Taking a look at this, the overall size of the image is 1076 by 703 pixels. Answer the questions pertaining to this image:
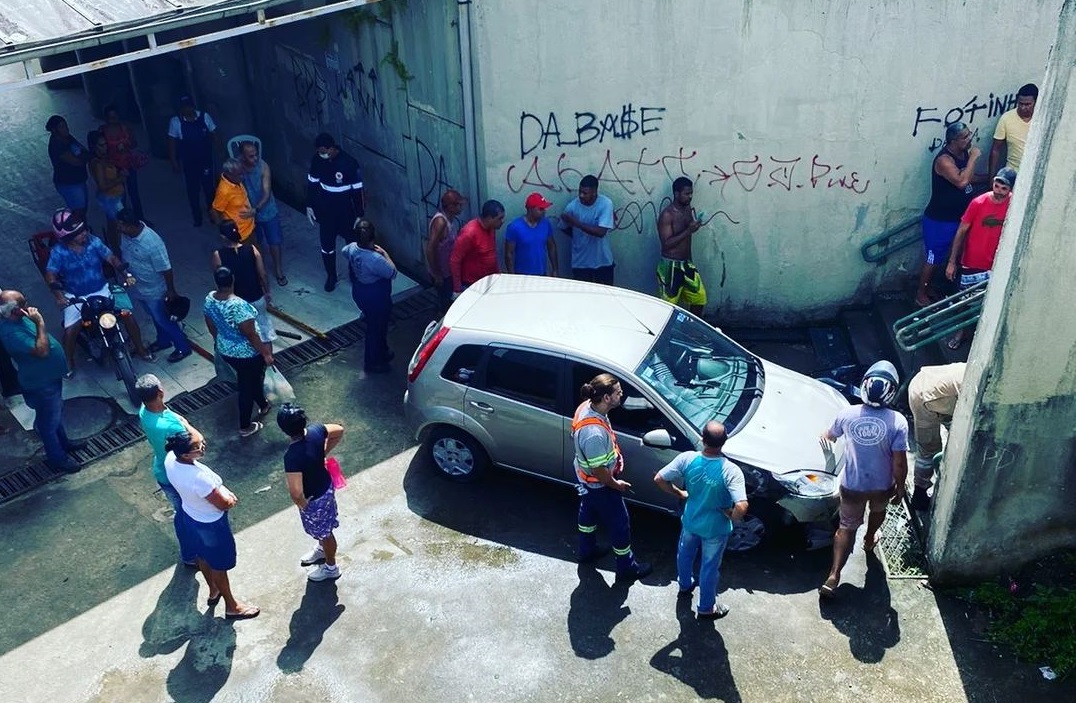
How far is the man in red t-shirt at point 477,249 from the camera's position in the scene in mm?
9398

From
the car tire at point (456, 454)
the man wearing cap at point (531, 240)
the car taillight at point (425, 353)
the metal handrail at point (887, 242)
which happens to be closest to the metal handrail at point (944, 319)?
the metal handrail at point (887, 242)

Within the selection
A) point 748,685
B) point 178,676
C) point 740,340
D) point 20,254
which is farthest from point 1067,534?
point 20,254

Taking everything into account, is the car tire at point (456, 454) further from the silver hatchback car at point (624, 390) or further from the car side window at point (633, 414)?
the car side window at point (633, 414)

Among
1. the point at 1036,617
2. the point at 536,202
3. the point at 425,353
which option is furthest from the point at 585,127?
the point at 1036,617

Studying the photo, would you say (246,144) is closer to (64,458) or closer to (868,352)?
(64,458)

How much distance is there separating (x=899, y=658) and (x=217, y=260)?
637cm

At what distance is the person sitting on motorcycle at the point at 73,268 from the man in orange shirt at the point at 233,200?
1.30m

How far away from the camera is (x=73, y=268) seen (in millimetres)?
9078

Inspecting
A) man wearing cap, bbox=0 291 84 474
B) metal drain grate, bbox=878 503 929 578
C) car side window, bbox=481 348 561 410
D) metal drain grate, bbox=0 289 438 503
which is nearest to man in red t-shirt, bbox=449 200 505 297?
metal drain grate, bbox=0 289 438 503

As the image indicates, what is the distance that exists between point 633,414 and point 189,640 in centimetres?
347

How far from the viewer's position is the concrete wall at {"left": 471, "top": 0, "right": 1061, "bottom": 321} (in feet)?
30.5

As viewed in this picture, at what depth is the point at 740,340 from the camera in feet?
34.8

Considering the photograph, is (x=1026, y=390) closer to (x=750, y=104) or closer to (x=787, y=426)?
(x=787, y=426)

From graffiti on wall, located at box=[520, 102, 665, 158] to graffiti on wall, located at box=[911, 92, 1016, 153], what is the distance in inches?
99.4
